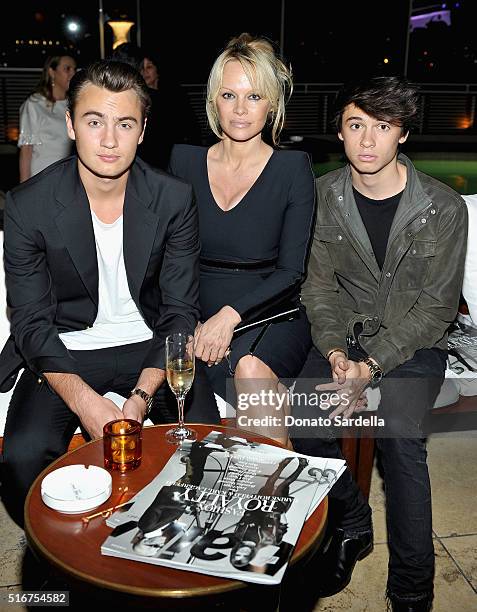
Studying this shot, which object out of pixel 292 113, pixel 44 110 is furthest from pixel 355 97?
pixel 292 113

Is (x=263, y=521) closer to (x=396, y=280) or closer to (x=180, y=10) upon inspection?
(x=396, y=280)

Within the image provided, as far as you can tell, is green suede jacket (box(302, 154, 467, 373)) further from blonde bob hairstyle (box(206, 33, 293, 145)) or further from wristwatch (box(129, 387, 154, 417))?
wristwatch (box(129, 387, 154, 417))

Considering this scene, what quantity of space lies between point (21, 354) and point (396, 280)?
4.30 feet

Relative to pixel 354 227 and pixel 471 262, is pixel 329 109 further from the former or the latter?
pixel 354 227

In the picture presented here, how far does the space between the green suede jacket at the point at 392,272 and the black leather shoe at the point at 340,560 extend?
57 cm

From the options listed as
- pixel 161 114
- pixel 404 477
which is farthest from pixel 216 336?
pixel 161 114

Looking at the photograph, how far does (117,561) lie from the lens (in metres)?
1.36

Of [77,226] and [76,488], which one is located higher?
[77,226]

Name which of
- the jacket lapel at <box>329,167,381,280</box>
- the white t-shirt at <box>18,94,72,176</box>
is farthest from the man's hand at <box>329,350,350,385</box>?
the white t-shirt at <box>18,94,72,176</box>

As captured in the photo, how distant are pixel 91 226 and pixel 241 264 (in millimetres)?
568

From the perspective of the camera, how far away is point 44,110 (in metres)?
5.08

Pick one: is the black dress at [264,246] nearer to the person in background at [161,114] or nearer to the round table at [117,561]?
the round table at [117,561]

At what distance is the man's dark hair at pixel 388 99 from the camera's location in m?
2.30

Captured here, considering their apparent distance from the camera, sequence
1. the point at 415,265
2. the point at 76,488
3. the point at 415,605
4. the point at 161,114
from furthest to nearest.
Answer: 1. the point at 161,114
2. the point at 415,265
3. the point at 415,605
4. the point at 76,488
